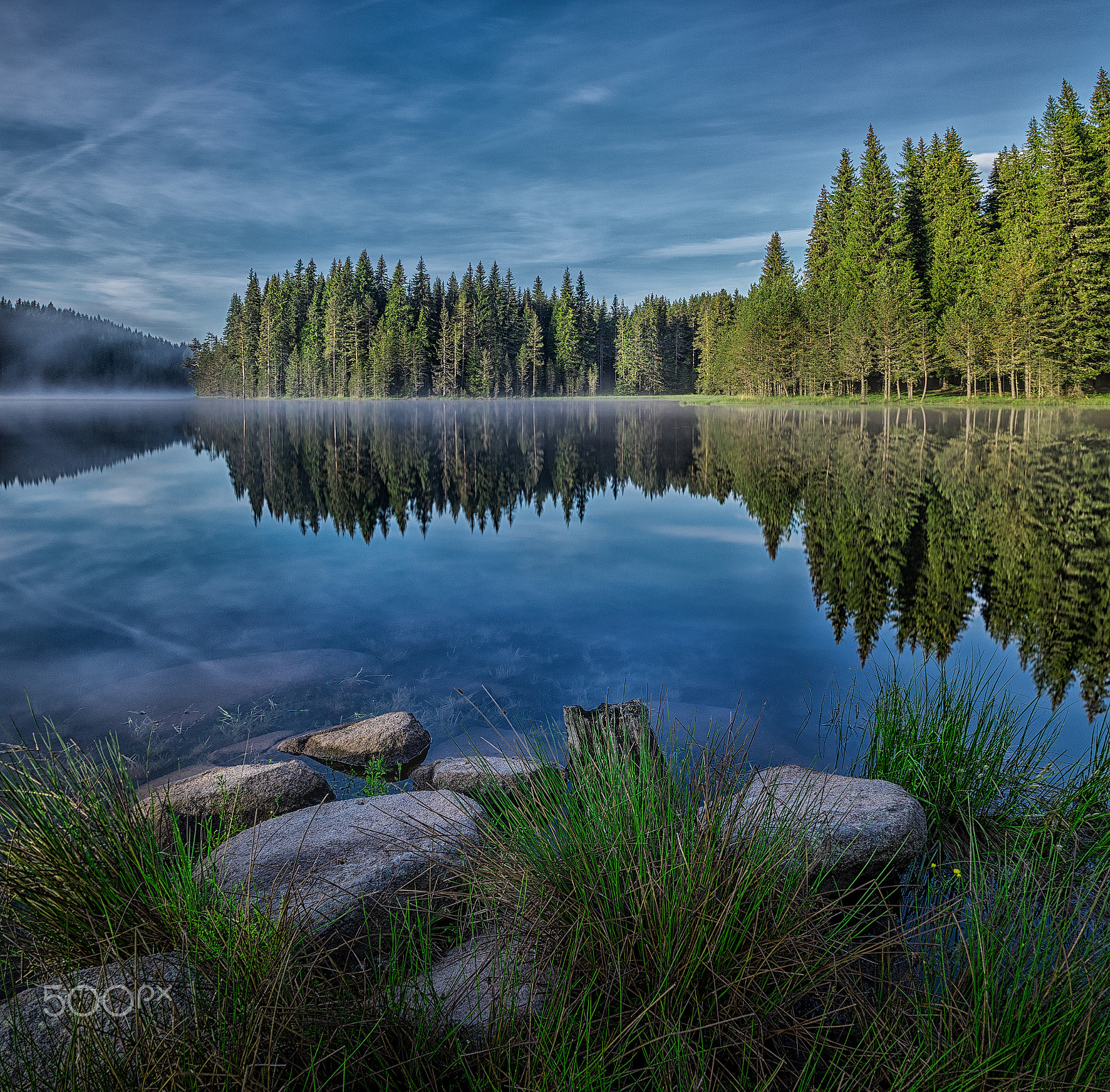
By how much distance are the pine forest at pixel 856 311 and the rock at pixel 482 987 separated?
50507 millimetres

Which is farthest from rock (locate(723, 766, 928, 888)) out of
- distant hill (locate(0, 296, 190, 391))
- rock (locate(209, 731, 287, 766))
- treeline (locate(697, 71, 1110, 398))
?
distant hill (locate(0, 296, 190, 391))

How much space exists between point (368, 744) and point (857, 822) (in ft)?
12.0

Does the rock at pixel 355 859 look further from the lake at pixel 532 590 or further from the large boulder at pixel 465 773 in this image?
the lake at pixel 532 590

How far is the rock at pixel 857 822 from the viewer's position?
9.95 feet

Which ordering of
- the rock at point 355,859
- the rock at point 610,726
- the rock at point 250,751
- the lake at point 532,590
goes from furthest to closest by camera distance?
the lake at point 532,590, the rock at point 250,751, the rock at point 610,726, the rock at point 355,859

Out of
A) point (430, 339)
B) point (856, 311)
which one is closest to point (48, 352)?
point (430, 339)

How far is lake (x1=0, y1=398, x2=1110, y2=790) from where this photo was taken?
6.70 meters

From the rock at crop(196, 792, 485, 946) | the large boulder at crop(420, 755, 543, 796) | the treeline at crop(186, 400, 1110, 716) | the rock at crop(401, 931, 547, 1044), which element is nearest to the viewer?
the rock at crop(401, 931, 547, 1044)

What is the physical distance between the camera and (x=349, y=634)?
8.75m

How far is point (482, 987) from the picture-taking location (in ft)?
8.02

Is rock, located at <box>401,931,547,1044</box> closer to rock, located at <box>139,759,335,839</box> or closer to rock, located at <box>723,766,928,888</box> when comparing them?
rock, located at <box>723,766,928,888</box>

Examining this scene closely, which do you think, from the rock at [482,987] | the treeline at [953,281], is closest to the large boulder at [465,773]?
the rock at [482,987]

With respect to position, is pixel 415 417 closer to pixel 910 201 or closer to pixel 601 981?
pixel 910 201

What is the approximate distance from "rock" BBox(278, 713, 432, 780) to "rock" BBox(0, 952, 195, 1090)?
3.22 m
